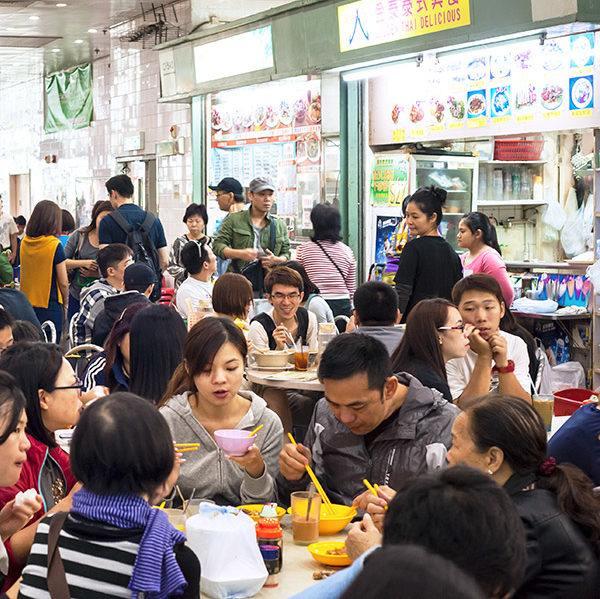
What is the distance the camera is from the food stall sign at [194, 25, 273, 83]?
1013cm

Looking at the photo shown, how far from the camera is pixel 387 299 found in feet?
17.7

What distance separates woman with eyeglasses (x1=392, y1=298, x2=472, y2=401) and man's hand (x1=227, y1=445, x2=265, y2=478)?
1.23m

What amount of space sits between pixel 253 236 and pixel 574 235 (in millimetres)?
3864

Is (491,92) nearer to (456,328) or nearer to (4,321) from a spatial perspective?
(456,328)

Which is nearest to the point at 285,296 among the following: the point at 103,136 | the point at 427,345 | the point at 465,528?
the point at 427,345

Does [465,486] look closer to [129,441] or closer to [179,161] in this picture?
[129,441]

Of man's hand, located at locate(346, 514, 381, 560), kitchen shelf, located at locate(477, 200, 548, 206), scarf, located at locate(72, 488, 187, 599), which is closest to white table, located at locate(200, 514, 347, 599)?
man's hand, located at locate(346, 514, 381, 560)

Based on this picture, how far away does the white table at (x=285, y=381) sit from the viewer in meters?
5.43

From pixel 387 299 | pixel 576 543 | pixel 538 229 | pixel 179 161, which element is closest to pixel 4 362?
pixel 576 543

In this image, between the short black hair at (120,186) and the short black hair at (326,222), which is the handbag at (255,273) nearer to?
the short black hair at (326,222)

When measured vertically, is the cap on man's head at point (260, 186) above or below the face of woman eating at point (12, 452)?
above

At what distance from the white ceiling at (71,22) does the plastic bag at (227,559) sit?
10.5m

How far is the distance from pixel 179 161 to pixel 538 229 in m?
5.38

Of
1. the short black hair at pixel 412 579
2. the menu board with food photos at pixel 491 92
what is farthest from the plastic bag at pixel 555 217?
the short black hair at pixel 412 579
